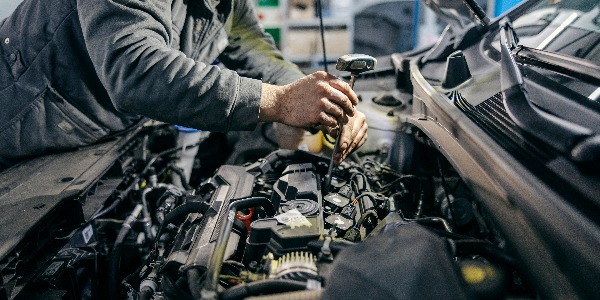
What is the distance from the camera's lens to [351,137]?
1.44 metres

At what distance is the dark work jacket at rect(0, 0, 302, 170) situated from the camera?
3.84 ft

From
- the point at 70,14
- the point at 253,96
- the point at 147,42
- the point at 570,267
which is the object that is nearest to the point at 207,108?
the point at 253,96

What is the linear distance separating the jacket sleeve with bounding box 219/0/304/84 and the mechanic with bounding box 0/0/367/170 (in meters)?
0.08

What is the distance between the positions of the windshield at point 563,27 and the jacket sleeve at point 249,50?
98cm

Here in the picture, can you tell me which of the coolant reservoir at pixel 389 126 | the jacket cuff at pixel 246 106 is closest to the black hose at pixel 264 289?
the jacket cuff at pixel 246 106

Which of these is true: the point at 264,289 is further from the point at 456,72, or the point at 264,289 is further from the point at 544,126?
the point at 456,72

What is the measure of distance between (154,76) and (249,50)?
103 centimetres

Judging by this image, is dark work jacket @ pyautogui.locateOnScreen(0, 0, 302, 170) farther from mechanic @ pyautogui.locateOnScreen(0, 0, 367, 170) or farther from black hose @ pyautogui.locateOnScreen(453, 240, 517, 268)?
black hose @ pyautogui.locateOnScreen(453, 240, 517, 268)

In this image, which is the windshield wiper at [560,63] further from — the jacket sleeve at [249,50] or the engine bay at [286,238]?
the jacket sleeve at [249,50]

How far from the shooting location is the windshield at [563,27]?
114 cm

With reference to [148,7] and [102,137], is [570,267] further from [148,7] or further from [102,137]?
[102,137]

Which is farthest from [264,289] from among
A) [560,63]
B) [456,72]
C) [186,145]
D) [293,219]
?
[186,145]

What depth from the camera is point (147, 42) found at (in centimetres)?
118

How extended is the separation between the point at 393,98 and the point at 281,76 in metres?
0.52
